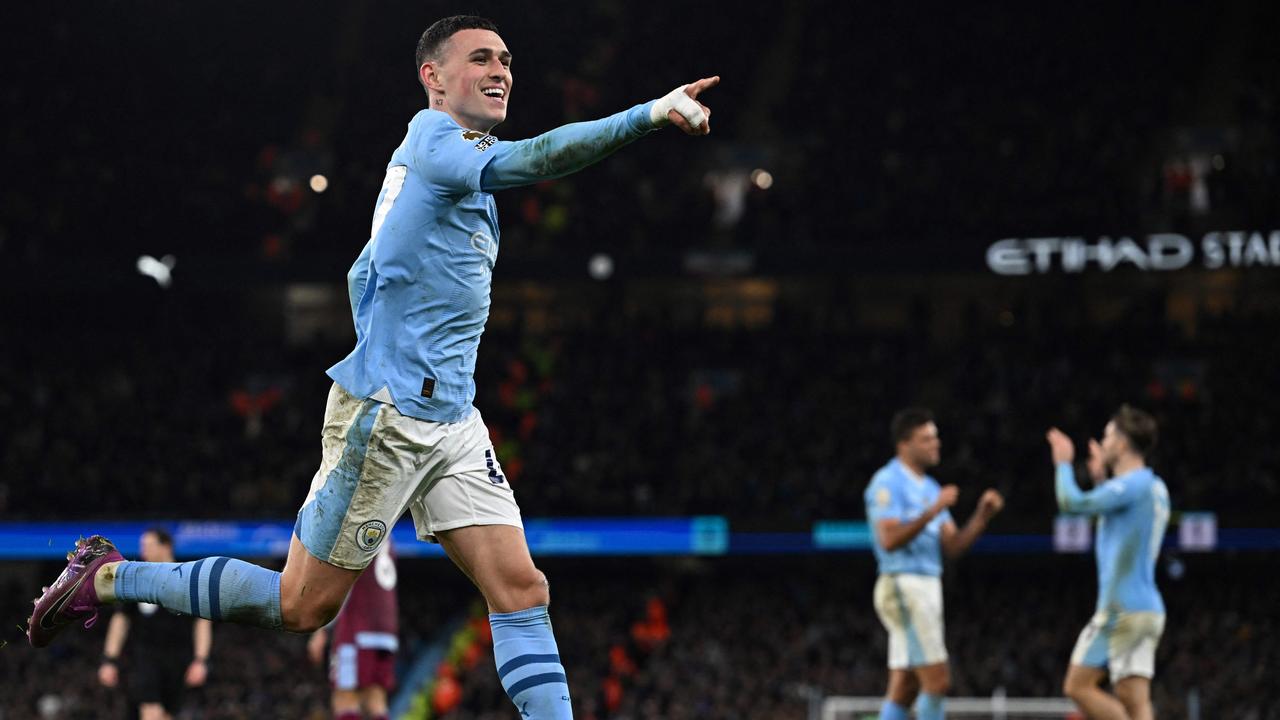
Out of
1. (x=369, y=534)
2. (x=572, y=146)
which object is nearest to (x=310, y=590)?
(x=369, y=534)

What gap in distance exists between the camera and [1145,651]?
812 cm

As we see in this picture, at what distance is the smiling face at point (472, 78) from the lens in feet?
15.8

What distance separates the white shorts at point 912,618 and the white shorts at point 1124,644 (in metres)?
0.81

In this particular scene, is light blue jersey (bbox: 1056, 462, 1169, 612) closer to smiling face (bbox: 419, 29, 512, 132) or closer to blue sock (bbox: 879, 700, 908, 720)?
blue sock (bbox: 879, 700, 908, 720)

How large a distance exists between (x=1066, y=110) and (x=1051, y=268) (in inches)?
166

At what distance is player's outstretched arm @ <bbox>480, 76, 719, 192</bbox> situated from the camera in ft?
13.3

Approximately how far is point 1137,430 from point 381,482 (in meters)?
5.16

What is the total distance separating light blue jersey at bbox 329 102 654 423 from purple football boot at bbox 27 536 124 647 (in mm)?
1121

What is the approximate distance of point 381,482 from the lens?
182 inches

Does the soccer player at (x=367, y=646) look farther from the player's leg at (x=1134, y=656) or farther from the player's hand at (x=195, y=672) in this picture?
the player's leg at (x=1134, y=656)

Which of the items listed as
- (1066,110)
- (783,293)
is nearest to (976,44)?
(1066,110)

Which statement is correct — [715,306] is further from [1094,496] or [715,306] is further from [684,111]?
[684,111]

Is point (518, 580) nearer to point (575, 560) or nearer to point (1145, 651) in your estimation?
point (1145, 651)

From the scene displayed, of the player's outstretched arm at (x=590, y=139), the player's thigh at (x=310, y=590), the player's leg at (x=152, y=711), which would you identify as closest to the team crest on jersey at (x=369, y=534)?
the player's thigh at (x=310, y=590)
